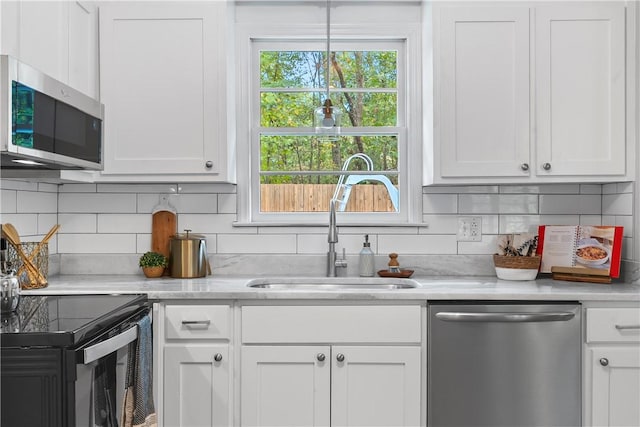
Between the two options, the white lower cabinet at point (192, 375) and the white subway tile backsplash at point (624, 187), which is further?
the white subway tile backsplash at point (624, 187)

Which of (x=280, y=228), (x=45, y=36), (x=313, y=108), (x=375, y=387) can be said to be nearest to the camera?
(x=45, y=36)

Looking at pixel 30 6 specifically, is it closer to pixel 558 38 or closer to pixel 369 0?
pixel 369 0

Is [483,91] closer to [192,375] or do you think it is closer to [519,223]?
[519,223]

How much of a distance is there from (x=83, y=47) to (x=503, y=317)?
213cm

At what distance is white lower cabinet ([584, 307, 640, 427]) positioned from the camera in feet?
7.25

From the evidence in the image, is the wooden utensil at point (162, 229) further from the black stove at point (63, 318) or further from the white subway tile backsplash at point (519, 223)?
the white subway tile backsplash at point (519, 223)

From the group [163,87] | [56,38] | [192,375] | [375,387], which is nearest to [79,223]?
[163,87]

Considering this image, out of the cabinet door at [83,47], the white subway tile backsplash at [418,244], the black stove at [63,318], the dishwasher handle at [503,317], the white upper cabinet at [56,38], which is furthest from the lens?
the white subway tile backsplash at [418,244]

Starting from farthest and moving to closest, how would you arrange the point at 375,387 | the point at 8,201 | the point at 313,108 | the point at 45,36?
the point at 313,108, the point at 8,201, the point at 375,387, the point at 45,36

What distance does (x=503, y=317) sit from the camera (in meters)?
2.19

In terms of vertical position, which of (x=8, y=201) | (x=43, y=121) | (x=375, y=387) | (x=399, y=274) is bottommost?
(x=375, y=387)

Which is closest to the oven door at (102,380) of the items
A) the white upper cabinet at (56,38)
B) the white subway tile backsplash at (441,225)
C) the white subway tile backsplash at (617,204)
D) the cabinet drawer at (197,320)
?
the cabinet drawer at (197,320)

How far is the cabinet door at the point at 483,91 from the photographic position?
256 centimetres

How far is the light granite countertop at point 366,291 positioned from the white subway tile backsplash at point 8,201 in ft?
1.21
